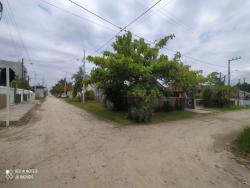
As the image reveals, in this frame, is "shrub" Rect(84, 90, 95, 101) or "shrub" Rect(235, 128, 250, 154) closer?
"shrub" Rect(235, 128, 250, 154)

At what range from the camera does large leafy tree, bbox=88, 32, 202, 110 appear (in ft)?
41.1

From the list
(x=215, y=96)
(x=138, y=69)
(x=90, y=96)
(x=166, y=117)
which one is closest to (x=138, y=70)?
(x=138, y=69)

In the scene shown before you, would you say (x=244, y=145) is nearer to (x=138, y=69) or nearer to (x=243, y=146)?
(x=243, y=146)

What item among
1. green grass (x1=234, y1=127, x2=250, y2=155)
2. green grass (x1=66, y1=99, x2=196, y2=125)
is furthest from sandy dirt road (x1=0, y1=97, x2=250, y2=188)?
green grass (x1=66, y1=99, x2=196, y2=125)

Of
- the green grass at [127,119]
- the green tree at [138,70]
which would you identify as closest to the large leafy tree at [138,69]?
the green tree at [138,70]

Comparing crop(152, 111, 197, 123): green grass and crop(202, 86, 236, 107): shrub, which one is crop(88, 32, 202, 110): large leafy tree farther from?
crop(202, 86, 236, 107): shrub

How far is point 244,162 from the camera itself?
567 cm

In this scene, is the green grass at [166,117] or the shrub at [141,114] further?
the green grass at [166,117]

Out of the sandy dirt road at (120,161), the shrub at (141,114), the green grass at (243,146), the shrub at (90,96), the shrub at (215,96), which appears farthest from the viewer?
the shrub at (90,96)

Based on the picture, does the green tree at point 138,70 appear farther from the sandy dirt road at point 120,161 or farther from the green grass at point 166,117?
the sandy dirt road at point 120,161

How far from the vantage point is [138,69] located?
40.8 feet

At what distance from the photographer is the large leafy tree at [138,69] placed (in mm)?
12531

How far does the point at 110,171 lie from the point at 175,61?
992cm

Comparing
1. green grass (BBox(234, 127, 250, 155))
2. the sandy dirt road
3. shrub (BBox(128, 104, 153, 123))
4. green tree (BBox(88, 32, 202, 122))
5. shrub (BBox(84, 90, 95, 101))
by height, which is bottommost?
green grass (BBox(234, 127, 250, 155))
